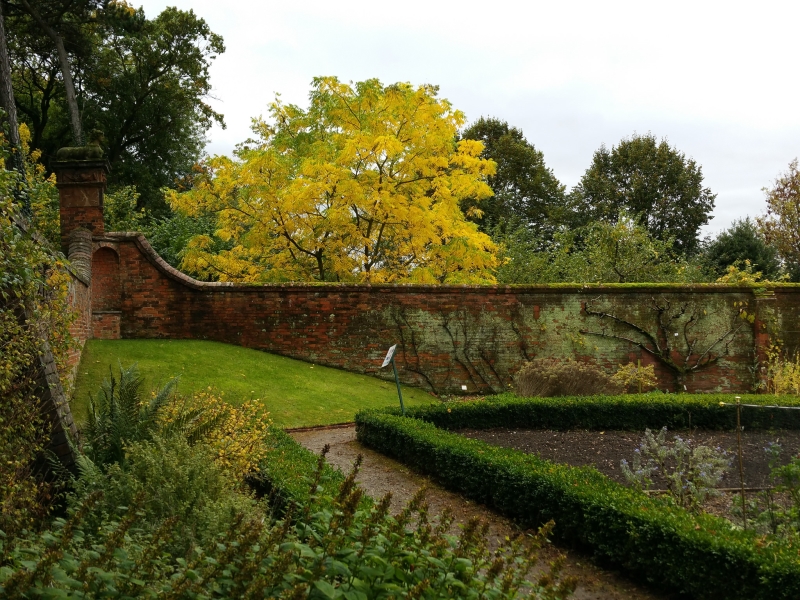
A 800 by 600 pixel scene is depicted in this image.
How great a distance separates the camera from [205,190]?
1708cm

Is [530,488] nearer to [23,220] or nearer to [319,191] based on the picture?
[23,220]

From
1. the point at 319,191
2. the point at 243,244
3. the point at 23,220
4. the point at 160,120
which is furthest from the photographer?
the point at 160,120

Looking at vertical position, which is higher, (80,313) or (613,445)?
(80,313)

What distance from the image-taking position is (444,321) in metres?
14.9

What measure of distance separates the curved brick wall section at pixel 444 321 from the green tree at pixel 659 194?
19.0 m

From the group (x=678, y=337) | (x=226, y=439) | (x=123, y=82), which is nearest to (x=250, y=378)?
(x=226, y=439)

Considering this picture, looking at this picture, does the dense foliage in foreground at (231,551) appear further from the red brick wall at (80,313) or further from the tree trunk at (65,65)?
the tree trunk at (65,65)

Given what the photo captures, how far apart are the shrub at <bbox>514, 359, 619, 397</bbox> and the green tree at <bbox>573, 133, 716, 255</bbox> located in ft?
75.8

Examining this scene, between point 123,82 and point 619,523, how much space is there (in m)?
26.1

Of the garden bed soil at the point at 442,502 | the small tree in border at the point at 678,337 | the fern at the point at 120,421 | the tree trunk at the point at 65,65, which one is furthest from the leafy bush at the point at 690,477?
the tree trunk at the point at 65,65

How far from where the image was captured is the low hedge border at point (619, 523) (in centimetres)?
422

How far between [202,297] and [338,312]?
2.75m

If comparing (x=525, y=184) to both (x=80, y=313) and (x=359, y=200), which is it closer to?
(x=359, y=200)

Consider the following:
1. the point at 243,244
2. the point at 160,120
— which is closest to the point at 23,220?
the point at 243,244
